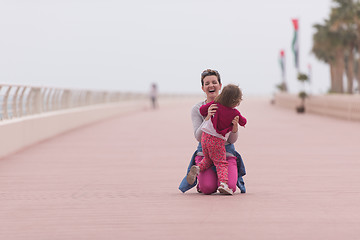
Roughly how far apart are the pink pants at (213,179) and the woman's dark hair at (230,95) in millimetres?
882

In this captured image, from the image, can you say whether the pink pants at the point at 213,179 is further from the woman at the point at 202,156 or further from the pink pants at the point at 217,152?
the pink pants at the point at 217,152

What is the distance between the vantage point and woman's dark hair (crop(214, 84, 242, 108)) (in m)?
7.91

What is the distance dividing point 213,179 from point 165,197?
23.4 inches

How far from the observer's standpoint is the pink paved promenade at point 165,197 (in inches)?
250

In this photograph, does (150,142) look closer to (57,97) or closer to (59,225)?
(57,97)

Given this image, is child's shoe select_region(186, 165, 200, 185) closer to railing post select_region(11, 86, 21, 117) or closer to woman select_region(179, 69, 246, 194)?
woman select_region(179, 69, 246, 194)

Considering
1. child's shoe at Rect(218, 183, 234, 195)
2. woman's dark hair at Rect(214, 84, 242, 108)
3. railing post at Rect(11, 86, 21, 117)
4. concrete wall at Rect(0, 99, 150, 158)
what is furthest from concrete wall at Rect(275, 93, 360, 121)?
woman's dark hair at Rect(214, 84, 242, 108)

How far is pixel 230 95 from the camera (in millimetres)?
7926

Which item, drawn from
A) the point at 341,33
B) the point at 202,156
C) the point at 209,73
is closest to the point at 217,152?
the point at 202,156

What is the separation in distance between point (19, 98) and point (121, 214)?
10.3m

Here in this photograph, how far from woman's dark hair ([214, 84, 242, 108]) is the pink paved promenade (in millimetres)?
1061

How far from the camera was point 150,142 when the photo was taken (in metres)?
18.2

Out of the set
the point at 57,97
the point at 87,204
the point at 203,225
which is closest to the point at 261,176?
the point at 87,204

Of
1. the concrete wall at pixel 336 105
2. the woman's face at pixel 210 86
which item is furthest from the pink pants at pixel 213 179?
the concrete wall at pixel 336 105
